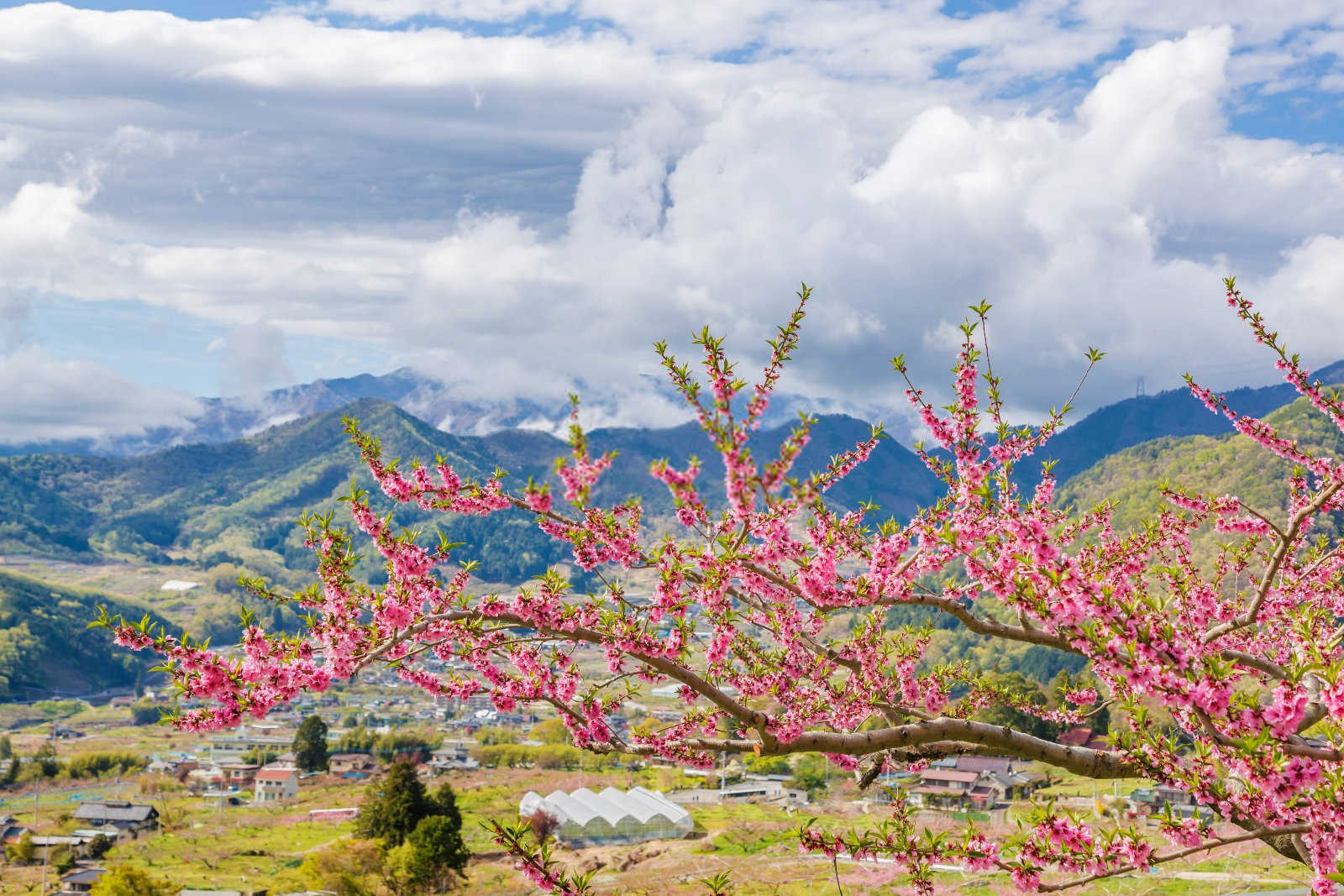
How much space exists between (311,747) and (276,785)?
7.78 metres

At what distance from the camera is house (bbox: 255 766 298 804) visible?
9706cm

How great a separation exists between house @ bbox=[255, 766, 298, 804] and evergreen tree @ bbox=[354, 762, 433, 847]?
3886cm

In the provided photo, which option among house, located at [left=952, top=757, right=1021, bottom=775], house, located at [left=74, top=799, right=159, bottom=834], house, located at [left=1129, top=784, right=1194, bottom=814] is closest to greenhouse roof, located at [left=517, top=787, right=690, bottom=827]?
house, located at [left=952, top=757, right=1021, bottom=775]

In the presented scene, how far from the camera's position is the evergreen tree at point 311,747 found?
349 feet

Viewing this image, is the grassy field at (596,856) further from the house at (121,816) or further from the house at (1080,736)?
the house at (1080,736)

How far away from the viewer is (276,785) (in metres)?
98.8

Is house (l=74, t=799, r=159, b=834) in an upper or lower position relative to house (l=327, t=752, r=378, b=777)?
upper

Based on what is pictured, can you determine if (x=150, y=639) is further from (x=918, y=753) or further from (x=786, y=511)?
(x=918, y=753)

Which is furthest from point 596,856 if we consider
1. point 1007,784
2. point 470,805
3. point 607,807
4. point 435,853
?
point 1007,784

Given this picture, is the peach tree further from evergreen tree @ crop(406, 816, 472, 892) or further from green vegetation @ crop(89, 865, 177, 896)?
evergreen tree @ crop(406, 816, 472, 892)

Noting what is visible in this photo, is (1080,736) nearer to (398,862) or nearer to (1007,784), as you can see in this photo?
(1007,784)

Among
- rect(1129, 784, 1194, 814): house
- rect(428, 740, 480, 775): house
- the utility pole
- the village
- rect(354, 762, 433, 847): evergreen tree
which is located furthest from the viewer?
rect(428, 740, 480, 775): house

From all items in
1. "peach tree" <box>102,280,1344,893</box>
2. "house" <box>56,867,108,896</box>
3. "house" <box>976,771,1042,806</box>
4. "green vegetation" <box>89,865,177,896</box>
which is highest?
"peach tree" <box>102,280,1344,893</box>

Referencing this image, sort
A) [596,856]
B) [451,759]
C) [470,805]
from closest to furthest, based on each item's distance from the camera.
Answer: [596,856] < [470,805] < [451,759]
